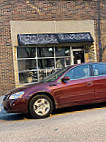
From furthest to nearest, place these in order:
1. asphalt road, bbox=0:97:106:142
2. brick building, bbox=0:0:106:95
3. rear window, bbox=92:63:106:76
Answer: brick building, bbox=0:0:106:95 < rear window, bbox=92:63:106:76 < asphalt road, bbox=0:97:106:142

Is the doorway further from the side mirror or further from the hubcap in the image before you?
the hubcap

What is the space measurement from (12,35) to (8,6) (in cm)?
178

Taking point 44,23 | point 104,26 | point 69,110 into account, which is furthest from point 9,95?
point 104,26

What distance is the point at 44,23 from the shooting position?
11.4 meters

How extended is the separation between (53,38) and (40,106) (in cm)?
638

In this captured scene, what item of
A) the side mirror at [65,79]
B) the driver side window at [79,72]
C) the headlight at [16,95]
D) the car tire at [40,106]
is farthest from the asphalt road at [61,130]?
the driver side window at [79,72]

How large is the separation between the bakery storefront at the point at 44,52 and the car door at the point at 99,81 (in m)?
5.19

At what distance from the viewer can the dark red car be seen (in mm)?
5460

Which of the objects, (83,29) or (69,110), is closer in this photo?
(69,110)

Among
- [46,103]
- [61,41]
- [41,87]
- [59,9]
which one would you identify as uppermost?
[59,9]

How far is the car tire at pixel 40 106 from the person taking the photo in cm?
547

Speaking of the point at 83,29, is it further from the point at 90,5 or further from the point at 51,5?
the point at 51,5

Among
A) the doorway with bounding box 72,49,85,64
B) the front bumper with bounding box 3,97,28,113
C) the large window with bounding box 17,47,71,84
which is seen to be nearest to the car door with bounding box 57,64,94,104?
the front bumper with bounding box 3,97,28,113

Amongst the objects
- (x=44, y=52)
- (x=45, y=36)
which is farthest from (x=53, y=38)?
(x=44, y=52)
